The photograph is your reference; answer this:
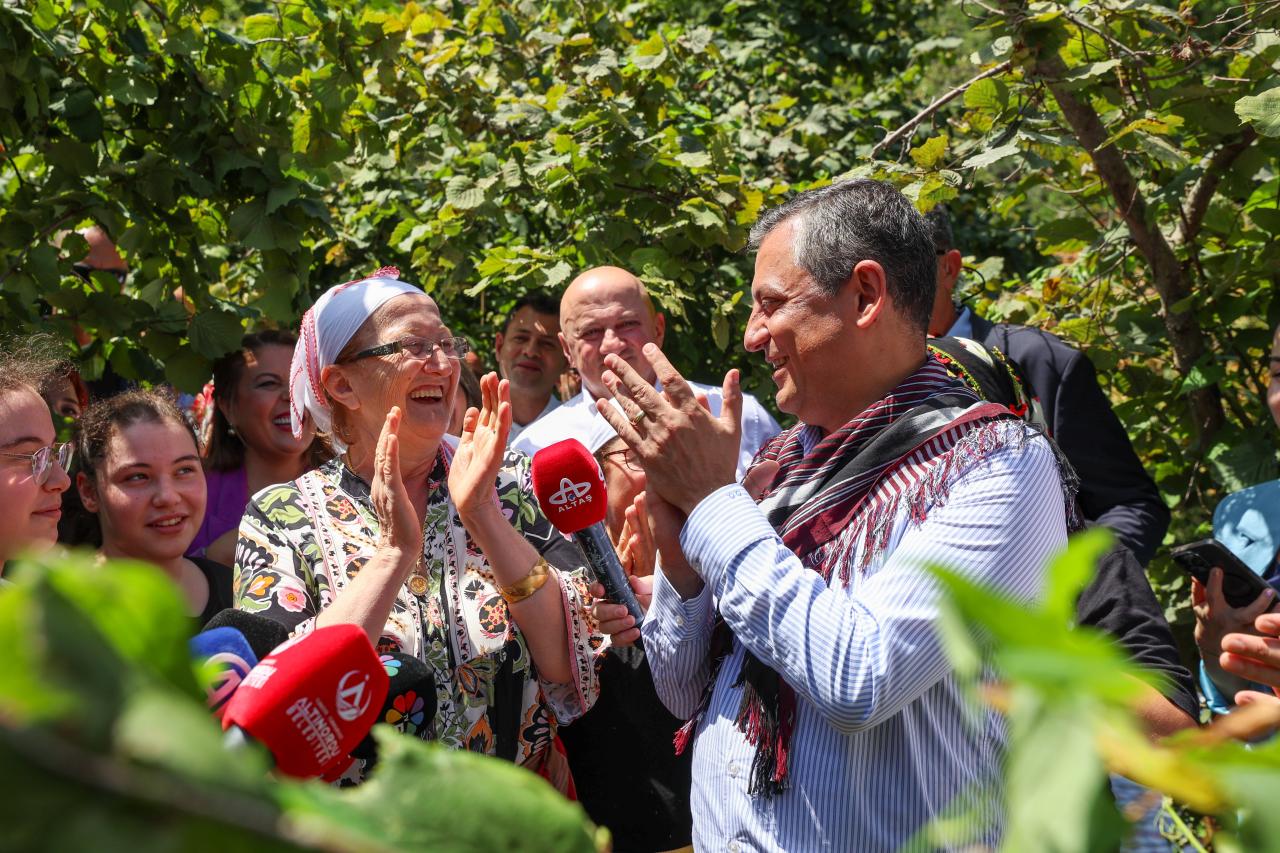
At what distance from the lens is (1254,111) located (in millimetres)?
3285

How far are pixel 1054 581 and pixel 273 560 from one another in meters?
2.29

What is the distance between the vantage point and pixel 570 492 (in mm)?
2643

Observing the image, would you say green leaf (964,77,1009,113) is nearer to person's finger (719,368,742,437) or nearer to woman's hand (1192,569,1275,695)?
woman's hand (1192,569,1275,695)

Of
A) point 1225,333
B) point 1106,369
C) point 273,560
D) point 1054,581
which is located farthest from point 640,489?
point 1054,581

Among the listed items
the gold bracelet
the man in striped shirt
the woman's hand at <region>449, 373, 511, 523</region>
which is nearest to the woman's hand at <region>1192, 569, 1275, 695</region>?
the man in striped shirt

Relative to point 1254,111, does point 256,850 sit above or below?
above

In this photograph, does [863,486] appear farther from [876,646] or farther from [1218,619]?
[1218,619]

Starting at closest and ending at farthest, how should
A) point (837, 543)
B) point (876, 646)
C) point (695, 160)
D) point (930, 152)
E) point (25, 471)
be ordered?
point (876, 646)
point (837, 543)
point (25, 471)
point (930, 152)
point (695, 160)

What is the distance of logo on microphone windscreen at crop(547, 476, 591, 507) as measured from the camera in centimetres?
264

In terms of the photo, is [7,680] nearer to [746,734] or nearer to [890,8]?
[746,734]

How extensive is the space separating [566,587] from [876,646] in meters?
1.05

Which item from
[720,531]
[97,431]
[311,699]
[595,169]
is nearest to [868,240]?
[720,531]

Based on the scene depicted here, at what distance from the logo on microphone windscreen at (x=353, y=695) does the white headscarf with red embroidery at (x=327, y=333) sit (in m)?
1.64

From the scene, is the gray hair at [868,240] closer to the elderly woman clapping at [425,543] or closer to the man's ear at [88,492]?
the elderly woman clapping at [425,543]
